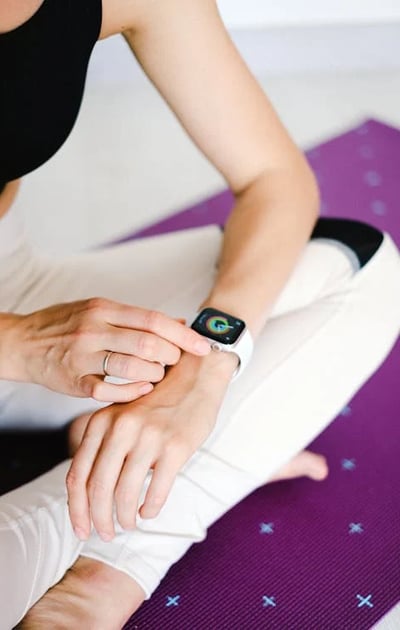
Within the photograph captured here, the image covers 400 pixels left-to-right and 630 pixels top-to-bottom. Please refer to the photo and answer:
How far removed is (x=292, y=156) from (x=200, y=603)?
0.63m

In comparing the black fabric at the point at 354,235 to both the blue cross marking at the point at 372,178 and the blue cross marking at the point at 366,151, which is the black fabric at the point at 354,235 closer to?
the blue cross marking at the point at 372,178

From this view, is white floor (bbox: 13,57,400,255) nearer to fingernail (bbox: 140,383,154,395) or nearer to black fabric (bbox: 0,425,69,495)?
black fabric (bbox: 0,425,69,495)

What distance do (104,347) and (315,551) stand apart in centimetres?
52

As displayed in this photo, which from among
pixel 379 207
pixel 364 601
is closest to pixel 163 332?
pixel 364 601

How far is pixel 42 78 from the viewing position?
1.10m

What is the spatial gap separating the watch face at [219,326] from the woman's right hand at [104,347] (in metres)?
0.04

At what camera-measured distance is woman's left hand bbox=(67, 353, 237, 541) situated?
0.96 metres

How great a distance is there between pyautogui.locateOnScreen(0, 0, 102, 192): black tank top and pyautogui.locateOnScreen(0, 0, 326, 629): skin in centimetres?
3

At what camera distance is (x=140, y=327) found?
993mm

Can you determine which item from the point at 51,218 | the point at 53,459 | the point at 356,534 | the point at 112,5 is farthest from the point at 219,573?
the point at 51,218

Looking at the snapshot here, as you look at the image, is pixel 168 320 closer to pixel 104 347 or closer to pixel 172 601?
pixel 104 347

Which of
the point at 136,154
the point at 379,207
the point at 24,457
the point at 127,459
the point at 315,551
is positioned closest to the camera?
the point at 127,459

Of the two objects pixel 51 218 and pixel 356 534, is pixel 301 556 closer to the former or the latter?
pixel 356 534

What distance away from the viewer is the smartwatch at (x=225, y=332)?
108 cm
